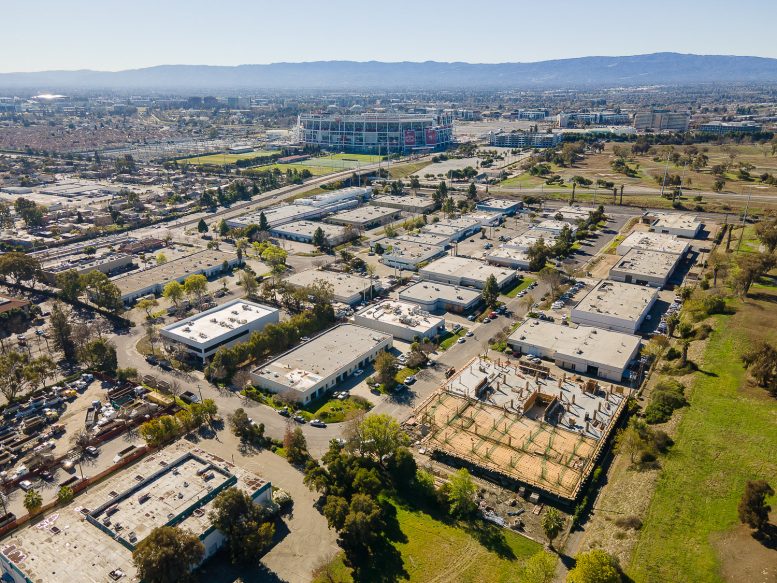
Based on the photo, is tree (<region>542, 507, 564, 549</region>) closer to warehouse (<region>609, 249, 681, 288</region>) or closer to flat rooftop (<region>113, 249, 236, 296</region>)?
warehouse (<region>609, 249, 681, 288</region>)

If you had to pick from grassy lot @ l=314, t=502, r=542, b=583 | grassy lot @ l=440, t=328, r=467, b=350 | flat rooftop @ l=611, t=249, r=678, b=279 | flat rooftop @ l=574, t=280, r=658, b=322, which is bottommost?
grassy lot @ l=314, t=502, r=542, b=583

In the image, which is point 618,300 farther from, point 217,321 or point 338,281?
point 217,321

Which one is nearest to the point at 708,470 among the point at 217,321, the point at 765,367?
the point at 765,367

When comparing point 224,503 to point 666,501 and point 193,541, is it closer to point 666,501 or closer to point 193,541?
point 193,541

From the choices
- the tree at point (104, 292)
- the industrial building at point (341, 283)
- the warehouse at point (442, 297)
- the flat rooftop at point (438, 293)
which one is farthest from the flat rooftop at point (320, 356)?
the tree at point (104, 292)

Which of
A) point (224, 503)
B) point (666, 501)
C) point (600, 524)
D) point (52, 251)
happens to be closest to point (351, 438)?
point (224, 503)

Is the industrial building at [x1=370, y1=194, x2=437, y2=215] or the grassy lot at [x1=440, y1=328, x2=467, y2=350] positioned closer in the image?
the grassy lot at [x1=440, y1=328, x2=467, y2=350]

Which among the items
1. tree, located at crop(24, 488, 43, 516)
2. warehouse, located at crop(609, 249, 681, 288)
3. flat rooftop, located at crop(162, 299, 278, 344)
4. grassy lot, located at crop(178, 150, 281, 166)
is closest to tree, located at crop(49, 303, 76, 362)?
flat rooftop, located at crop(162, 299, 278, 344)

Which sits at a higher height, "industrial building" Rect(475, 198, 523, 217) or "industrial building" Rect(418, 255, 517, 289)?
"industrial building" Rect(475, 198, 523, 217)
